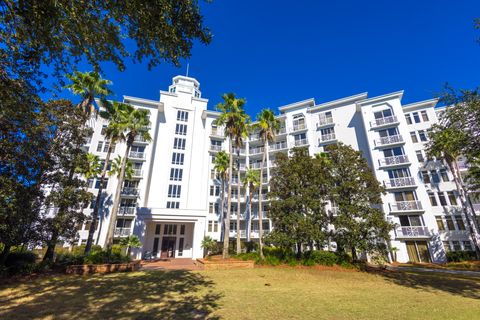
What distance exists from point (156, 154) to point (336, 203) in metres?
28.2

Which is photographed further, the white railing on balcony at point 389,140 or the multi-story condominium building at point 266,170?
the white railing on balcony at point 389,140

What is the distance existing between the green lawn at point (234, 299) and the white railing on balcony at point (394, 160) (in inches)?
719

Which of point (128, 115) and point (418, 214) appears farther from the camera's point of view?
point (418, 214)

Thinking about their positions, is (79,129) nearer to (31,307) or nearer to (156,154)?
→ (31,307)

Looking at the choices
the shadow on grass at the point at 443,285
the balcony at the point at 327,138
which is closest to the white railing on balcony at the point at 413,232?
the shadow on grass at the point at 443,285

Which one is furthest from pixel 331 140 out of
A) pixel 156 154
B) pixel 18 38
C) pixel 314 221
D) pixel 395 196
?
pixel 18 38

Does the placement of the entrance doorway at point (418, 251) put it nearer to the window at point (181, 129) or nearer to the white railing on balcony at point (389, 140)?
the white railing on balcony at point (389, 140)

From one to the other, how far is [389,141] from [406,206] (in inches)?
366

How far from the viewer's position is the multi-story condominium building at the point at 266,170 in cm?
2658

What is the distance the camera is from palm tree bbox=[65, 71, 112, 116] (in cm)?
1939

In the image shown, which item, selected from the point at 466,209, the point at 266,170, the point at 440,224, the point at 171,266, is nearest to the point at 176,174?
the point at 266,170

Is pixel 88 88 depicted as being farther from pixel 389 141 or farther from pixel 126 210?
pixel 389 141

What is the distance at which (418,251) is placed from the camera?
2605cm

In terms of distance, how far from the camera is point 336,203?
20516 mm
